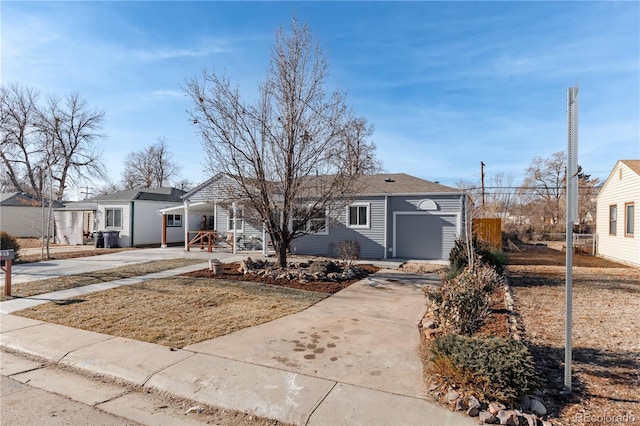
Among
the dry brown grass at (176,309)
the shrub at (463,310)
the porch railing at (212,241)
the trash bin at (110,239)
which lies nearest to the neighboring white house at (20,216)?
the trash bin at (110,239)

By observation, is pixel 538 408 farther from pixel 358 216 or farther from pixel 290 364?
pixel 358 216

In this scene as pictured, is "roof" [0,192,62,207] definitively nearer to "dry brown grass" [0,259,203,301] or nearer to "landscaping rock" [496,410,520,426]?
"dry brown grass" [0,259,203,301]

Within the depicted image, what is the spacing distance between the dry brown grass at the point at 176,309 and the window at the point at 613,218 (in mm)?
14955

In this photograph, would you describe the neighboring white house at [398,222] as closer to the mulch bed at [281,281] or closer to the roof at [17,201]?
the mulch bed at [281,281]

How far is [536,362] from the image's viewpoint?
4.03 meters

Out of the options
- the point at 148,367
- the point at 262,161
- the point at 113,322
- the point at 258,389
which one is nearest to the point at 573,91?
the point at 258,389

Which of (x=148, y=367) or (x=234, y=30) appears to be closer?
(x=148, y=367)

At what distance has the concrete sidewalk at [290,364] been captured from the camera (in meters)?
3.11

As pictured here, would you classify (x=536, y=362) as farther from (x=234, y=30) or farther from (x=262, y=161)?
(x=234, y=30)

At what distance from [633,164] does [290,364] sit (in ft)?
54.1

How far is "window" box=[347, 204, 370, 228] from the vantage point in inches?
584

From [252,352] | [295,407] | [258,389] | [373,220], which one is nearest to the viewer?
[295,407]

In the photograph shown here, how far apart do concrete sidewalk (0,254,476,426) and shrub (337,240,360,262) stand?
7.01 m

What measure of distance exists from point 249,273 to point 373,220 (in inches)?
255
